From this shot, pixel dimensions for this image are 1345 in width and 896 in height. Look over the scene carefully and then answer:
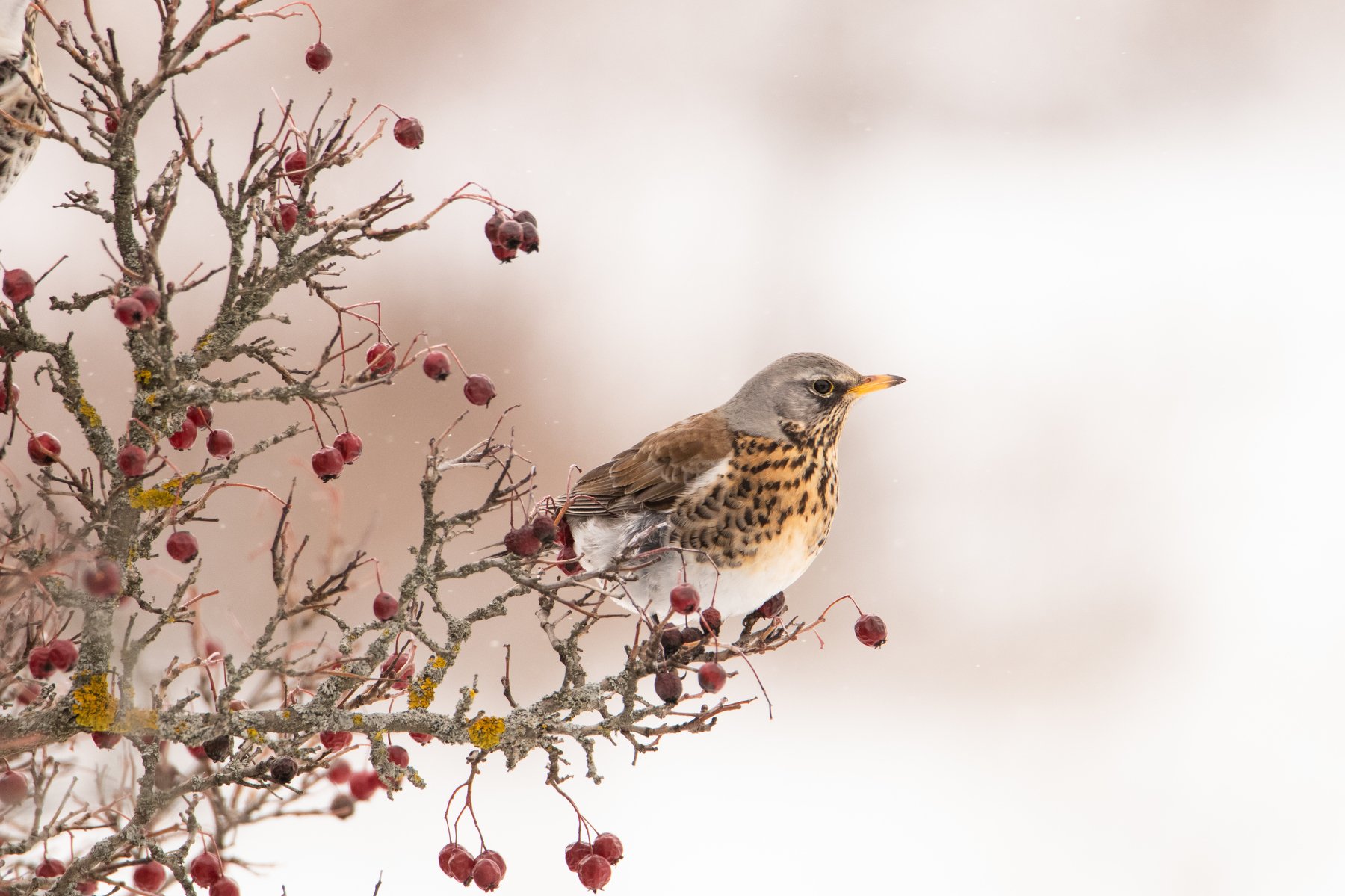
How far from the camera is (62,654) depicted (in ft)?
4.42

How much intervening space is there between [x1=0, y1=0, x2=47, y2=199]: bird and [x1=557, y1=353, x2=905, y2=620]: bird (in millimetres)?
928

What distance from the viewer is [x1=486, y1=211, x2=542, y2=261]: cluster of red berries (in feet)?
4.63

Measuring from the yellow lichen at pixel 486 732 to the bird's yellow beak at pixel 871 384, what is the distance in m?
0.80

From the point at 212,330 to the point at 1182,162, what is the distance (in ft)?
21.2

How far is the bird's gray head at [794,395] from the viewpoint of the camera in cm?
199

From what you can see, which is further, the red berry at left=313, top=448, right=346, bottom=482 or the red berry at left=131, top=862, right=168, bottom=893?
the red berry at left=131, top=862, right=168, bottom=893

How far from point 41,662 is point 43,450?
0.24 meters

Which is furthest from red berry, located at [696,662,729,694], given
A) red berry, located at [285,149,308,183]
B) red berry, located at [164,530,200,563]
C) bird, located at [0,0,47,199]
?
bird, located at [0,0,47,199]

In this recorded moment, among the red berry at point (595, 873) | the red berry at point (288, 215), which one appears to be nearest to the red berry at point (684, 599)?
the red berry at point (595, 873)

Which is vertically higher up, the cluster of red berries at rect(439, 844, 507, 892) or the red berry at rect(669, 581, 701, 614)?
the red berry at rect(669, 581, 701, 614)

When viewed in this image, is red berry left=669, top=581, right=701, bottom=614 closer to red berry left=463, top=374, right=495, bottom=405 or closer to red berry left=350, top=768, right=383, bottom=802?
red berry left=463, top=374, right=495, bottom=405

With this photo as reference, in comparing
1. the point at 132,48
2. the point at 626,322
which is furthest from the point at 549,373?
the point at 132,48

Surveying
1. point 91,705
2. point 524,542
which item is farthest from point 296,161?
point 91,705

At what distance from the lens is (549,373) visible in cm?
505
